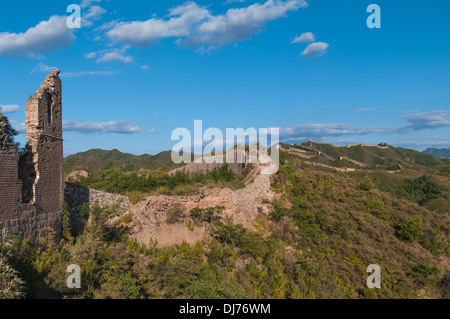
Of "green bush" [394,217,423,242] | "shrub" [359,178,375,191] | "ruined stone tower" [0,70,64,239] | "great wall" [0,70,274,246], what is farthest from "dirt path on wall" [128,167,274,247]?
"shrub" [359,178,375,191]

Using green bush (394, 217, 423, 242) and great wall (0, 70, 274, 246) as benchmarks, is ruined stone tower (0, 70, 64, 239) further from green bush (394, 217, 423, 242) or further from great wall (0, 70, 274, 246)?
green bush (394, 217, 423, 242)

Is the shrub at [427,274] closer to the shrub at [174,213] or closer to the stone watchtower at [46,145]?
the shrub at [174,213]

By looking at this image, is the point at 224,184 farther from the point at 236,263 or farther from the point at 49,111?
the point at 49,111

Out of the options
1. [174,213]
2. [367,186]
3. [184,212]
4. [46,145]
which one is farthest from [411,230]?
[46,145]

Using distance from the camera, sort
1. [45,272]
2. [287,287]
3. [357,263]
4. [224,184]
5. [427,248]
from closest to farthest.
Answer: [45,272] → [287,287] → [357,263] → [427,248] → [224,184]

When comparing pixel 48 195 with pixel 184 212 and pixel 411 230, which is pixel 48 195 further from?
pixel 411 230

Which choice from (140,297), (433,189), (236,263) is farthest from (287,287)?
(433,189)
